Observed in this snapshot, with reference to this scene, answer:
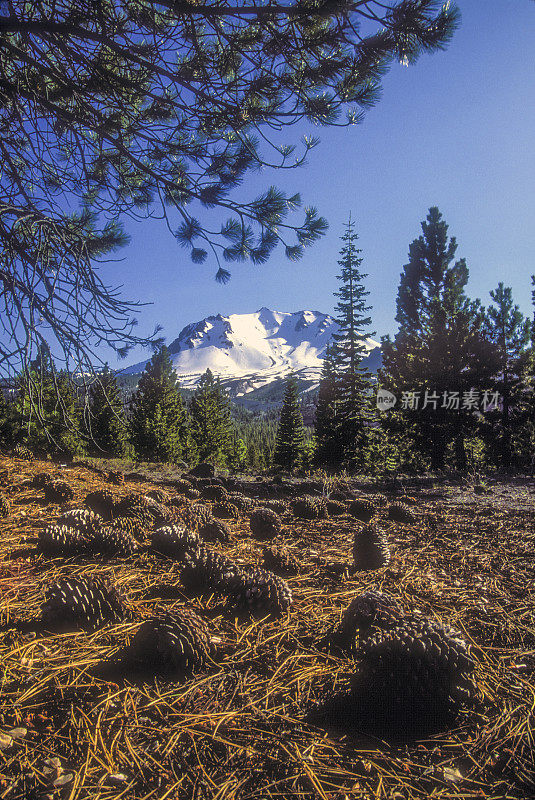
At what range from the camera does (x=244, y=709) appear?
98 centimetres

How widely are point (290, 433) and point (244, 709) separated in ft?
100

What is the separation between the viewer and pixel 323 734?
919mm

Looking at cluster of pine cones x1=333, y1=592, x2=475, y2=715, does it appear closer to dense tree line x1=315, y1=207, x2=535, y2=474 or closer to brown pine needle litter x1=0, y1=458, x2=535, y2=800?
brown pine needle litter x1=0, y1=458, x2=535, y2=800

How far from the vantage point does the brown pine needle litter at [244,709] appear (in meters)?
0.79

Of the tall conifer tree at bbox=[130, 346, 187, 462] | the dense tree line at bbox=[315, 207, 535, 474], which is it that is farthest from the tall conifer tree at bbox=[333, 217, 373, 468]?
the tall conifer tree at bbox=[130, 346, 187, 462]

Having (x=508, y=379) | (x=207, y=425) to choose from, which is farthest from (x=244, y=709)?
(x=207, y=425)

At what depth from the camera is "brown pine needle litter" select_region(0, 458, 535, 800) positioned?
787 millimetres

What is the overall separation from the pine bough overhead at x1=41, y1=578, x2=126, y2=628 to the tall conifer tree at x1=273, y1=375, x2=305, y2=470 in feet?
95.6

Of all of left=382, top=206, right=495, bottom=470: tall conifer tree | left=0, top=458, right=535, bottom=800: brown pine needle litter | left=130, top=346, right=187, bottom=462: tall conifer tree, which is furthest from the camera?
left=130, top=346, right=187, bottom=462: tall conifer tree

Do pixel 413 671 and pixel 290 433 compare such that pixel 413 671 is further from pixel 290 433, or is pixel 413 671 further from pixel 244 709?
pixel 290 433

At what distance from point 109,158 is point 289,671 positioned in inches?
180

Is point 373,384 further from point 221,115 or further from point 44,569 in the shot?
point 44,569

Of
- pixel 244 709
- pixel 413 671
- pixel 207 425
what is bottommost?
pixel 244 709

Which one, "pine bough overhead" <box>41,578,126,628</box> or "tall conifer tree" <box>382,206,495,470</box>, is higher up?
"tall conifer tree" <box>382,206,495,470</box>
